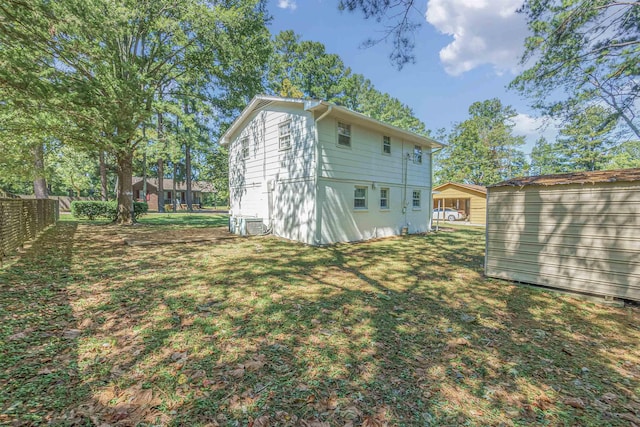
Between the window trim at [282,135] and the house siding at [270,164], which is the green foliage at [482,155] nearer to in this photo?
the house siding at [270,164]

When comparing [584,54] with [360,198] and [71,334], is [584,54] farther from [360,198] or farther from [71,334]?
[71,334]

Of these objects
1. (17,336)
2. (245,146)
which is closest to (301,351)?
(17,336)

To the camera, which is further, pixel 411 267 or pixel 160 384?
pixel 411 267

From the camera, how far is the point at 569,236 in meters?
5.00

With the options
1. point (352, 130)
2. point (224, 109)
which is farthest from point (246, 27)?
point (352, 130)

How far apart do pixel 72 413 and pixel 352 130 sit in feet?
33.8

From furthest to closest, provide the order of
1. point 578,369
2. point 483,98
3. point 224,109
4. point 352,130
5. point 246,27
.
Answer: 1. point 483,98
2. point 224,109
3. point 246,27
4. point 352,130
5. point 578,369

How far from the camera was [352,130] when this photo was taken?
10.5 meters

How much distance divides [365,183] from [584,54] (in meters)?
7.24

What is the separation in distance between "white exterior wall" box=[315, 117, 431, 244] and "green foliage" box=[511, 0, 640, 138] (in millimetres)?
5287

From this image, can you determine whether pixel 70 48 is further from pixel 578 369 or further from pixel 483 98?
pixel 483 98

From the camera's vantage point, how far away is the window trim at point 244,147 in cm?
1326

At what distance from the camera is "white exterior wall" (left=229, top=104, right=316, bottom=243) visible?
9727 mm

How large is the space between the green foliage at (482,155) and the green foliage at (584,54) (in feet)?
84.8
